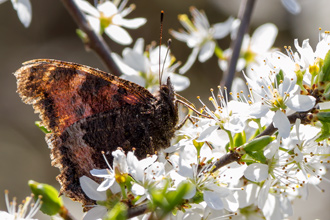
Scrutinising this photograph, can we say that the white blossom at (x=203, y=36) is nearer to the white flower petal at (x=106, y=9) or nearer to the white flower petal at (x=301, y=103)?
the white flower petal at (x=106, y=9)

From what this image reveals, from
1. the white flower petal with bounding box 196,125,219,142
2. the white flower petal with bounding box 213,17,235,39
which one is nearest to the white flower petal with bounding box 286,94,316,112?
the white flower petal with bounding box 196,125,219,142

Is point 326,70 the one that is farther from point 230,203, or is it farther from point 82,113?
point 82,113

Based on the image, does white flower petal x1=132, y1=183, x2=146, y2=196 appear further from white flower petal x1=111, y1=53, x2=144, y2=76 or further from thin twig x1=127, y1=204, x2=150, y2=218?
white flower petal x1=111, y1=53, x2=144, y2=76

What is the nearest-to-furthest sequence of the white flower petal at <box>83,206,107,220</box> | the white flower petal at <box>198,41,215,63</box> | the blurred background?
the white flower petal at <box>83,206,107,220</box> < the white flower petal at <box>198,41,215,63</box> < the blurred background

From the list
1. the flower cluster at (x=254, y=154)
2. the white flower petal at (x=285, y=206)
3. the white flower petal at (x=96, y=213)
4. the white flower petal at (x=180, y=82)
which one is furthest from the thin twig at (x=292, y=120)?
the white flower petal at (x=180, y=82)

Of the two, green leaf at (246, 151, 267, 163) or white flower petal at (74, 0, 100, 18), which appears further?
white flower petal at (74, 0, 100, 18)

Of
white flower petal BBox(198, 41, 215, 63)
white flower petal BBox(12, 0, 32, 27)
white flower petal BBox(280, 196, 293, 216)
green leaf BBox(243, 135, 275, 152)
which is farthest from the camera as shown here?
white flower petal BBox(198, 41, 215, 63)

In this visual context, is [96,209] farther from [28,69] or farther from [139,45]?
[139,45]
